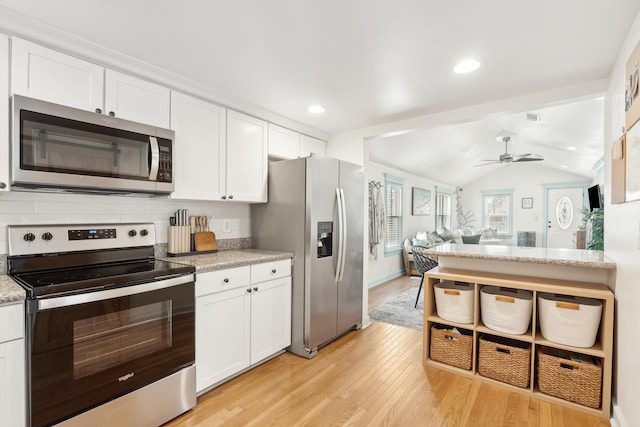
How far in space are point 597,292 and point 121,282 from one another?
2.93m

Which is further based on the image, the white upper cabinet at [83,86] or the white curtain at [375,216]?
the white curtain at [375,216]

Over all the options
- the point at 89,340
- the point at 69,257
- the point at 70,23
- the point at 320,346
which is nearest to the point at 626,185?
the point at 320,346

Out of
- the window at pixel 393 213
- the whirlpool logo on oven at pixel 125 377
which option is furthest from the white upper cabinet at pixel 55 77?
the window at pixel 393 213

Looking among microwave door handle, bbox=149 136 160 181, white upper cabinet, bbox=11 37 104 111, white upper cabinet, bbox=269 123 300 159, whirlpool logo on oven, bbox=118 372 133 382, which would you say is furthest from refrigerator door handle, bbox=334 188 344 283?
white upper cabinet, bbox=11 37 104 111

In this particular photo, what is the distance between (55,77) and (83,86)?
0.14 metres

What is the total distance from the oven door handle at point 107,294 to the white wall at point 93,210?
681mm

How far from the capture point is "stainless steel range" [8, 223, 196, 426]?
1.52 meters

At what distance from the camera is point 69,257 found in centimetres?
203

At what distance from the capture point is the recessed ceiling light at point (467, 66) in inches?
84.3

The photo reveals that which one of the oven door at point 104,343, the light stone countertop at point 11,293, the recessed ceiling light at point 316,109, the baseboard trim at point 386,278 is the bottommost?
the baseboard trim at point 386,278

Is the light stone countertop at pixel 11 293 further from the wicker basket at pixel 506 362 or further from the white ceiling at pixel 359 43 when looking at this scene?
the wicker basket at pixel 506 362

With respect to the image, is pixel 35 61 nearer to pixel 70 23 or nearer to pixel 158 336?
pixel 70 23

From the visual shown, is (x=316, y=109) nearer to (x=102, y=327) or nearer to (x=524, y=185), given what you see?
(x=102, y=327)

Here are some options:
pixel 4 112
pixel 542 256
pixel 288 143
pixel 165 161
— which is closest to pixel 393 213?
pixel 288 143
